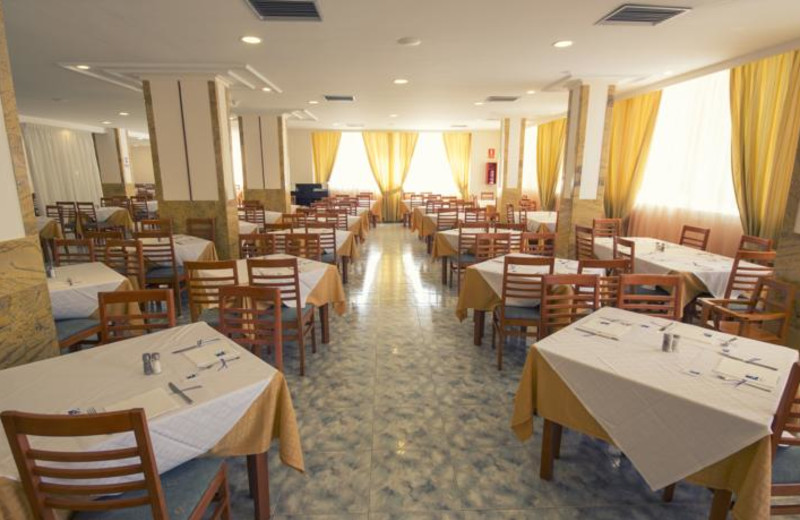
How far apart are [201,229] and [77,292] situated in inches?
110

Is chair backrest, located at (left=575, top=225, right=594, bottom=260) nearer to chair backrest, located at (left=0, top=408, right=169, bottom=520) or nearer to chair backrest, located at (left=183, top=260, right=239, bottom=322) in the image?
chair backrest, located at (left=183, top=260, right=239, bottom=322)

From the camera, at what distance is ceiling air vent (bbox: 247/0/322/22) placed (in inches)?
124

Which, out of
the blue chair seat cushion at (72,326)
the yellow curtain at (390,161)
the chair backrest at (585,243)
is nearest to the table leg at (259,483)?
the blue chair seat cushion at (72,326)

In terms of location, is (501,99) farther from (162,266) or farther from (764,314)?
(162,266)

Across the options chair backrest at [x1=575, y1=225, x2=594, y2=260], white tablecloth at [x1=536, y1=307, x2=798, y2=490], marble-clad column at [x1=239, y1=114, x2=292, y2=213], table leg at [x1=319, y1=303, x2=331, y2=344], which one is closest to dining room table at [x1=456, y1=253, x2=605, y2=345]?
chair backrest at [x1=575, y1=225, x2=594, y2=260]

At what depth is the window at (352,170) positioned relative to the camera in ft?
44.3

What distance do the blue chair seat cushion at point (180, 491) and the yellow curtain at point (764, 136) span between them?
5.78m

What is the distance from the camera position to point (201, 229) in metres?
5.88

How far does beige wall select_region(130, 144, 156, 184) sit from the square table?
17.4m

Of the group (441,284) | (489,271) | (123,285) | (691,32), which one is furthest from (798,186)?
(123,285)

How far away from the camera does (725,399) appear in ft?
5.49

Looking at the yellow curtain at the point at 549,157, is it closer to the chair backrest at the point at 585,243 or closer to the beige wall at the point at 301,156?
the chair backrest at the point at 585,243

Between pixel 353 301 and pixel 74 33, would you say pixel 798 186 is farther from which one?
pixel 74 33

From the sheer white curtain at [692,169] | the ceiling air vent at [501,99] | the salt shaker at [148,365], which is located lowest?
the salt shaker at [148,365]
